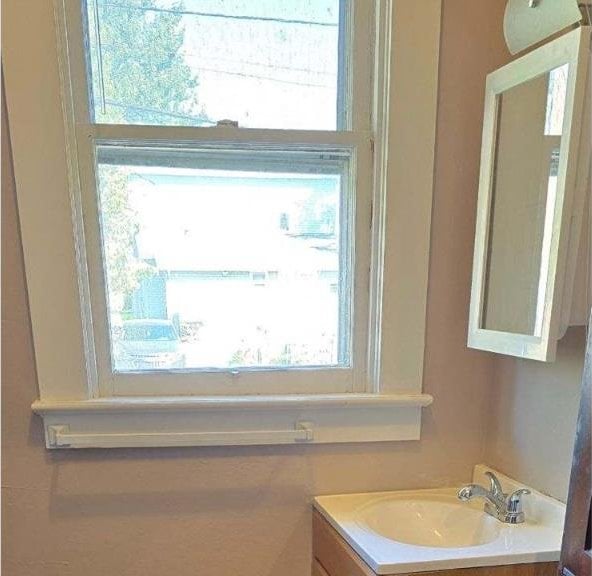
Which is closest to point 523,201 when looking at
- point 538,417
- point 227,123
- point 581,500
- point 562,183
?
point 562,183

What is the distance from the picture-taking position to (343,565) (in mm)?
1128

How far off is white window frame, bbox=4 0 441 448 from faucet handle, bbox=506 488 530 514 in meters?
0.29

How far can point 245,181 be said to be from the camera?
129cm

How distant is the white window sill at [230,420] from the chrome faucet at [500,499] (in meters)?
0.23

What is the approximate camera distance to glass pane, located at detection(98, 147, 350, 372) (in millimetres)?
→ 1266

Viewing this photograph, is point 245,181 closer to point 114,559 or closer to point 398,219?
point 398,219

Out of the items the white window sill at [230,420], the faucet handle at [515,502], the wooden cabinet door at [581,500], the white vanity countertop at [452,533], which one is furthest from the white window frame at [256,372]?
the wooden cabinet door at [581,500]

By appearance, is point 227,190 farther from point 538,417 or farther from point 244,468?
point 538,417

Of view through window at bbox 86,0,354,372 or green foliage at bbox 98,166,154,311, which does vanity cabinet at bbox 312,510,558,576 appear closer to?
view through window at bbox 86,0,354,372

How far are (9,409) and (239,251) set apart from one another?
69cm

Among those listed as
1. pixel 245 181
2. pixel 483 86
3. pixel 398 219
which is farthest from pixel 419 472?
pixel 483 86

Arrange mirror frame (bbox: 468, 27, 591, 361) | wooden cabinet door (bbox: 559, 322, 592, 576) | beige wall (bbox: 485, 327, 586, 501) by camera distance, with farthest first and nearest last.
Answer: beige wall (bbox: 485, 327, 586, 501) → mirror frame (bbox: 468, 27, 591, 361) → wooden cabinet door (bbox: 559, 322, 592, 576)

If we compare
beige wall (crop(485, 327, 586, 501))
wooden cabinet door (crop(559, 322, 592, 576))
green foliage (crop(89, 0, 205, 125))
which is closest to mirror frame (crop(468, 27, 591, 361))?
beige wall (crop(485, 327, 586, 501))

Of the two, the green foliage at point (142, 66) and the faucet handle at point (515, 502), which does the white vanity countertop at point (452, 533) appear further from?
the green foliage at point (142, 66)
